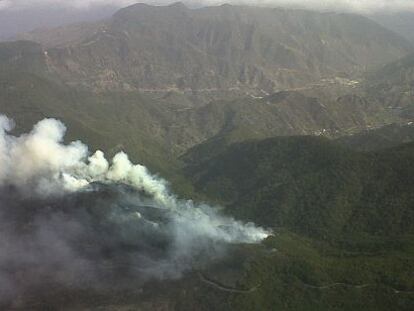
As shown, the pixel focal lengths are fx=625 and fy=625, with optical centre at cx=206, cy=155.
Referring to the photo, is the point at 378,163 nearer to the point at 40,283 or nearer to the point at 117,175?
the point at 117,175

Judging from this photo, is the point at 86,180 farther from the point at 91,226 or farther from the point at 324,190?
the point at 324,190

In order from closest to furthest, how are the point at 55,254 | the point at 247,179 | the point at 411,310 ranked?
the point at 411,310, the point at 55,254, the point at 247,179

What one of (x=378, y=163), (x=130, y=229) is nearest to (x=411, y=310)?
(x=130, y=229)

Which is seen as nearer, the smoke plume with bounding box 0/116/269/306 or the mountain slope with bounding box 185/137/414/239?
the smoke plume with bounding box 0/116/269/306

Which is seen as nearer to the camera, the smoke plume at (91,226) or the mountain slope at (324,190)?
the smoke plume at (91,226)

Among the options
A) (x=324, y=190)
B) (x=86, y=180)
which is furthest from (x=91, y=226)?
(x=324, y=190)
